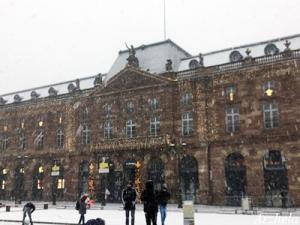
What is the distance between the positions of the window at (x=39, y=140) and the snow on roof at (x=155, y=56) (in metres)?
11.8

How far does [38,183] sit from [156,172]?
17907 mm

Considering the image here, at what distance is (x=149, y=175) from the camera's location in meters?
40.0

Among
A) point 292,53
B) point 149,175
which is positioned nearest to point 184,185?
point 149,175

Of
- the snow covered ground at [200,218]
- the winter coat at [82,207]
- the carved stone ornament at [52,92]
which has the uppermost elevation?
the carved stone ornament at [52,92]

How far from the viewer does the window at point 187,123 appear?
3862 centimetres

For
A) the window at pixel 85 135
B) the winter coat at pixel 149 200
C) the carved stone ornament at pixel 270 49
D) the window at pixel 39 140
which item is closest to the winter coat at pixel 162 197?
the winter coat at pixel 149 200

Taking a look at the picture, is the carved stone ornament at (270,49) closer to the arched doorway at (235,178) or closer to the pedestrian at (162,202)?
the arched doorway at (235,178)

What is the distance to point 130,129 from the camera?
42.3 meters

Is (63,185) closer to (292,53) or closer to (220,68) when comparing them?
(220,68)

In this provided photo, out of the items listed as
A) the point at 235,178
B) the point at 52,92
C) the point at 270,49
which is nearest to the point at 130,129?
the point at 235,178

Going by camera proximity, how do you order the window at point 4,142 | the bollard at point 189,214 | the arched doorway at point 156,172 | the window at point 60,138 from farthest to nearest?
the window at point 4,142 < the window at point 60,138 < the arched doorway at point 156,172 < the bollard at point 189,214

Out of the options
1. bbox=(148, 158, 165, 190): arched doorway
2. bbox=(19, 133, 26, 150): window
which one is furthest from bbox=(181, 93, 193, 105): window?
bbox=(19, 133, 26, 150): window

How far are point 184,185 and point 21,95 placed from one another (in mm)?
31887

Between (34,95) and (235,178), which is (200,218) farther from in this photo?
(34,95)
